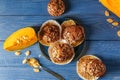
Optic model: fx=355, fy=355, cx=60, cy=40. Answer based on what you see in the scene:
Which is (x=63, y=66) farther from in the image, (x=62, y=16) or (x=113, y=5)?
(x=113, y=5)

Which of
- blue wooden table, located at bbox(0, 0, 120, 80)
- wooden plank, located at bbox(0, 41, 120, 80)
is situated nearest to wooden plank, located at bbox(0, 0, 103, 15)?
blue wooden table, located at bbox(0, 0, 120, 80)

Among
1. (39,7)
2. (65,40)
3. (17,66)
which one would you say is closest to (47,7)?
(39,7)

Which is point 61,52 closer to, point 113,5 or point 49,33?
point 49,33

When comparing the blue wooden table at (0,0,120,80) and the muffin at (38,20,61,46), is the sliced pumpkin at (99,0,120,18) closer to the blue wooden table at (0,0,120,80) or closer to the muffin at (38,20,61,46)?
the blue wooden table at (0,0,120,80)

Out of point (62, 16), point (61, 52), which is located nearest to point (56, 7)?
point (62, 16)

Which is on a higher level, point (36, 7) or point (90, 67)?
point (36, 7)

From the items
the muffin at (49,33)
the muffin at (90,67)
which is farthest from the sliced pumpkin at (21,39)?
the muffin at (90,67)

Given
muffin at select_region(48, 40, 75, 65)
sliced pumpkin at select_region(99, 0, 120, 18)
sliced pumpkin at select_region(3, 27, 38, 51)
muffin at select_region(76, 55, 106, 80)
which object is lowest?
muffin at select_region(76, 55, 106, 80)
